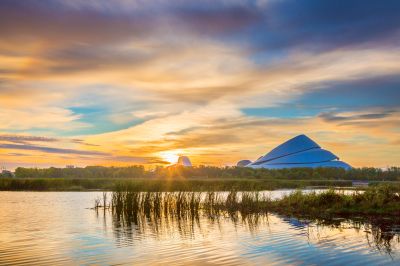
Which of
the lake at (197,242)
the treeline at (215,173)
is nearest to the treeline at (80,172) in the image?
the treeline at (215,173)

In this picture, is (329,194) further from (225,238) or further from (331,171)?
(331,171)

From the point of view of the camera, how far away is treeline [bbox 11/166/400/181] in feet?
323

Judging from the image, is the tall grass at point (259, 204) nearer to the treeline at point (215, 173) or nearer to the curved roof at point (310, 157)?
the treeline at point (215, 173)

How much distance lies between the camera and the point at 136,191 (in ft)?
102

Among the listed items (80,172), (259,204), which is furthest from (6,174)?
(259,204)

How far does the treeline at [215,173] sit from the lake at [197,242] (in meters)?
72.1

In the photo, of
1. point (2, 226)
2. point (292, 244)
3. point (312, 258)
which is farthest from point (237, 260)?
point (2, 226)

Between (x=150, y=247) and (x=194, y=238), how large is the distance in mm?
2810

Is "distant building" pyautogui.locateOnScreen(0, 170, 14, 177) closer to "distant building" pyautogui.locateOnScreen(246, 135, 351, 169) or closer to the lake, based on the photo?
the lake

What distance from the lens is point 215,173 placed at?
112m

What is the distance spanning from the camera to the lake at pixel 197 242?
14773 millimetres

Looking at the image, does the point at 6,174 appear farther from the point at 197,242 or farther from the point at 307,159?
the point at 307,159

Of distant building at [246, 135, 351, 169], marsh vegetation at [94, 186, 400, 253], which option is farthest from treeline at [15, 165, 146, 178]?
distant building at [246, 135, 351, 169]

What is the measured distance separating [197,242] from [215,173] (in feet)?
307
